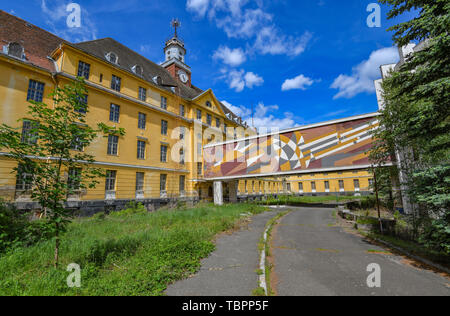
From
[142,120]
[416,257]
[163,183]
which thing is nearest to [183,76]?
[142,120]

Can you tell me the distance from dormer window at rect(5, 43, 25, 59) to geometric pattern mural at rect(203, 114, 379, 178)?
19.7 meters

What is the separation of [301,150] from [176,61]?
2625 centimetres

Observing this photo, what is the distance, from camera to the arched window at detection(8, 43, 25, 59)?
1488cm

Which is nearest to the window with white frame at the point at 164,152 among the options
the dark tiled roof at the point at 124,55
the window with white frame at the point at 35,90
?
the dark tiled roof at the point at 124,55

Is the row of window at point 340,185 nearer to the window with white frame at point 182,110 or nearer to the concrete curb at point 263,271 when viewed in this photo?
the window with white frame at point 182,110

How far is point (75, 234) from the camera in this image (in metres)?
8.33

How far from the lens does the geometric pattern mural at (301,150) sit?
656 inches

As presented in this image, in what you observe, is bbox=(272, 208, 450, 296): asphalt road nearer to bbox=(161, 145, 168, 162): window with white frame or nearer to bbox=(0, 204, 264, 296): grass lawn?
bbox=(0, 204, 264, 296): grass lawn

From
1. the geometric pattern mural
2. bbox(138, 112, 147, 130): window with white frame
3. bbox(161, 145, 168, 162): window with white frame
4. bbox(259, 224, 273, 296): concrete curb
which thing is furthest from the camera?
bbox(161, 145, 168, 162): window with white frame

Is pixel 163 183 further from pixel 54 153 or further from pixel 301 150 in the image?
pixel 54 153

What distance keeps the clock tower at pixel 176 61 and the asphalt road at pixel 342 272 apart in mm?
32065

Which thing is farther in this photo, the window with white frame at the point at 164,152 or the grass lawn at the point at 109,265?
the window with white frame at the point at 164,152

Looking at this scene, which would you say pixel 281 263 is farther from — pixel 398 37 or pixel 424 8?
pixel 424 8

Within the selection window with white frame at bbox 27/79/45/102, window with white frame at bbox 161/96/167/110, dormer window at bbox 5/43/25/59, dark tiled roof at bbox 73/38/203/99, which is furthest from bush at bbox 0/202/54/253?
window with white frame at bbox 161/96/167/110
